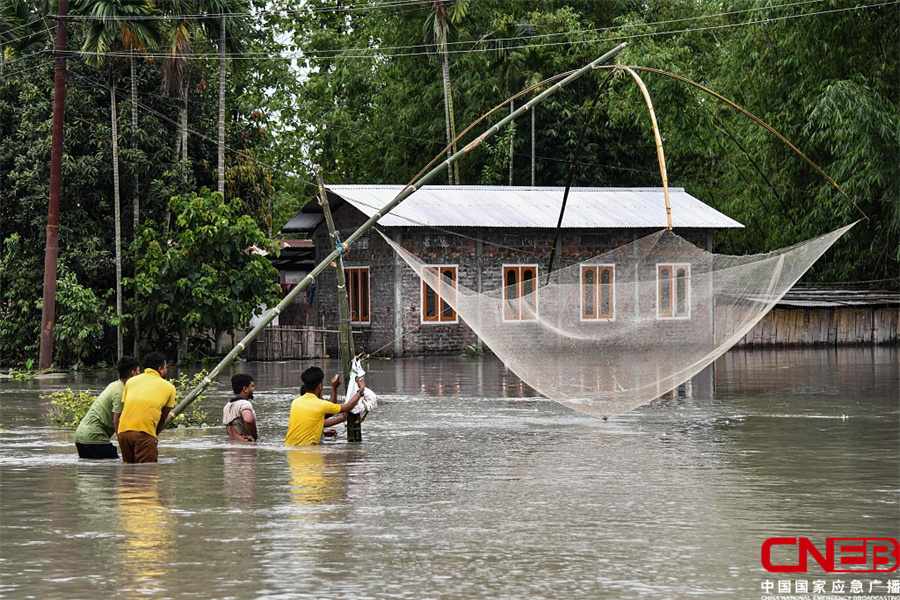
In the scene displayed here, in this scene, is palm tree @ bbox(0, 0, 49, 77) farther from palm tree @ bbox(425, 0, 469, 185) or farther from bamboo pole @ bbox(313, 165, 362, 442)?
bamboo pole @ bbox(313, 165, 362, 442)

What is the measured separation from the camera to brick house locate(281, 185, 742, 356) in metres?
35.0

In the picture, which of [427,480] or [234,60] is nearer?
[427,480]

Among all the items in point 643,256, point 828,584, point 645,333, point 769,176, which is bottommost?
point 828,584

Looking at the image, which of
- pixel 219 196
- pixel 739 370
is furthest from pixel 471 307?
pixel 219 196

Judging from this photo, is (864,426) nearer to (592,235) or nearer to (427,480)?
(427,480)

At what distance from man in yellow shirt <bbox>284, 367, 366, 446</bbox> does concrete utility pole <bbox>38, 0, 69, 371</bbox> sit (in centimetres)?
1670

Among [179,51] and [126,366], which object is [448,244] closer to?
[179,51]

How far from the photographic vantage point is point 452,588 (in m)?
7.75

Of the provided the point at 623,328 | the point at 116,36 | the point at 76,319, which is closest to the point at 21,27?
the point at 116,36

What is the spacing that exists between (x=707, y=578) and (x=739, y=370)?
21.4m

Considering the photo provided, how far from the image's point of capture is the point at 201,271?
32562 millimetres

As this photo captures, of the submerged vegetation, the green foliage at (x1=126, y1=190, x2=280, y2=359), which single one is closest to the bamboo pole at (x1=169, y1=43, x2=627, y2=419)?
the submerged vegetation

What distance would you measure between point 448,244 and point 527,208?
2968mm

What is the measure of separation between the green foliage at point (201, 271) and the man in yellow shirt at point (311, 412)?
17.5m
